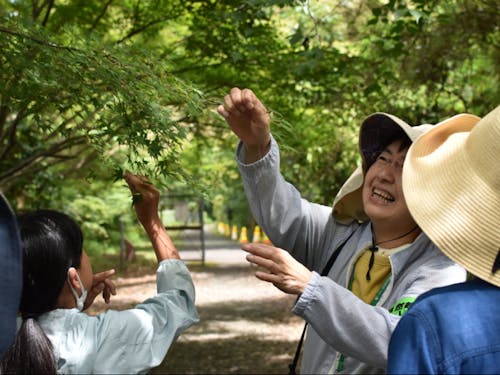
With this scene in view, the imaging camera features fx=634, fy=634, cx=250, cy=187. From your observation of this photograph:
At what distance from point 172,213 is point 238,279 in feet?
37.8

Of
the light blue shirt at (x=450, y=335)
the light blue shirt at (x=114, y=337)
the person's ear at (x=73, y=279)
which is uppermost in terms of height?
the light blue shirt at (x=450, y=335)

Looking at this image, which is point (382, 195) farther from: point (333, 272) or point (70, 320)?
point (70, 320)

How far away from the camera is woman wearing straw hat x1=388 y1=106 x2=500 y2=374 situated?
109 cm

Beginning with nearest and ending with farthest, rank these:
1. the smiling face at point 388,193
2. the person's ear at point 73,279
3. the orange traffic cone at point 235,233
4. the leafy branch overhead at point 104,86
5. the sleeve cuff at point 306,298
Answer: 1. the sleeve cuff at point 306,298
2. the person's ear at point 73,279
3. the smiling face at point 388,193
4. the leafy branch overhead at point 104,86
5. the orange traffic cone at point 235,233

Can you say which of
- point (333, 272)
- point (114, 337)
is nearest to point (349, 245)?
point (333, 272)

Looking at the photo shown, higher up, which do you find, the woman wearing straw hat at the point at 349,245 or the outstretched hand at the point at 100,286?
the woman wearing straw hat at the point at 349,245

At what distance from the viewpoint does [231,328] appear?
384 inches

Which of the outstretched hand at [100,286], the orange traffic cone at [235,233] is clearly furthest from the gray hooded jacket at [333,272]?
the orange traffic cone at [235,233]

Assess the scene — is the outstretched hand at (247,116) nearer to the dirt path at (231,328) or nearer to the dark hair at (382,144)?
the dark hair at (382,144)

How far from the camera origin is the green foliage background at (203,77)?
7.97 feet

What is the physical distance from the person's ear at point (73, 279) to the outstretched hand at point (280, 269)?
0.59 meters

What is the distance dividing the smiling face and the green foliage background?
0.58 m

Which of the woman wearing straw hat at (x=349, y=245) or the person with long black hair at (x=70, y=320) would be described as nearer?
the woman wearing straw hat at (x=349, y=245)

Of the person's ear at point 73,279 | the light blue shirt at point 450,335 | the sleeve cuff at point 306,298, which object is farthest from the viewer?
the person's ear at point 73,279
